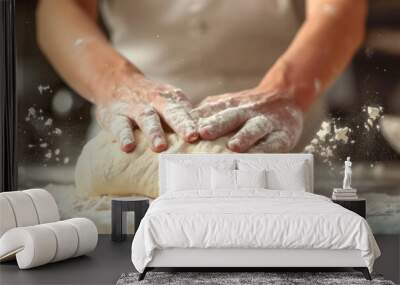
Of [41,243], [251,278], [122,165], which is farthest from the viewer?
[122,165]

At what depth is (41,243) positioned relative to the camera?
213 inches

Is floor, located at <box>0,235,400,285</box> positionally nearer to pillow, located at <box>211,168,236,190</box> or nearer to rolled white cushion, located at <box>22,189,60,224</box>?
rolled white cushion, located at <box>22,189,60,224</box>

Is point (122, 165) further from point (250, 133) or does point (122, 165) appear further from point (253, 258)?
point (253, 258)

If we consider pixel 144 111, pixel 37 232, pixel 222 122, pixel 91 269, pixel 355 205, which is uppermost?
pixel 144 111

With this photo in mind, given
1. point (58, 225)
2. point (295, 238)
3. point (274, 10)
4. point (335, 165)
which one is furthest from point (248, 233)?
point (274, 10)

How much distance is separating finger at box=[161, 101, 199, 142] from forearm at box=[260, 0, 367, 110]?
891mm

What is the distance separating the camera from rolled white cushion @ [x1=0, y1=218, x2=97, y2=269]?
539 centimetres

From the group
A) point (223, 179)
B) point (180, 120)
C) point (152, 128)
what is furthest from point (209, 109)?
point (223, 179)

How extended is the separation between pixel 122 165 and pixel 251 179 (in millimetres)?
1590

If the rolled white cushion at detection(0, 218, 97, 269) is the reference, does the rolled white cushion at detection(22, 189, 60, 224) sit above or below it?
above

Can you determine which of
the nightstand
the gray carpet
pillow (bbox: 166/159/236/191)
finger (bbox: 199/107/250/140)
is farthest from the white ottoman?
the nightstand

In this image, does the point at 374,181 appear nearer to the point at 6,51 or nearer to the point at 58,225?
the point at 58,225

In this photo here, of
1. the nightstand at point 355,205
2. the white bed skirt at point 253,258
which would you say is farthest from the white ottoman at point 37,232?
the nightstand at point 355,205

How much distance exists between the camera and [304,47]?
750 cm
